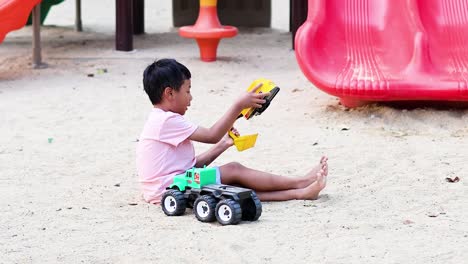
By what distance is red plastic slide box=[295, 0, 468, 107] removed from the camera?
19.7 ft

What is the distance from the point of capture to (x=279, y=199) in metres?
4.27

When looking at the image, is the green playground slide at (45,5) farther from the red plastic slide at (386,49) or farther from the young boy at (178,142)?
the young boy at (178,142)

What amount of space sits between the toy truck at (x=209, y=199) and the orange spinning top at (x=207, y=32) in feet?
13.2

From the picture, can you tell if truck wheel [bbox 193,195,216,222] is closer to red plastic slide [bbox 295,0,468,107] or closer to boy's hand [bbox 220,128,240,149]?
boy's hand [bbox 220,128,240,149]

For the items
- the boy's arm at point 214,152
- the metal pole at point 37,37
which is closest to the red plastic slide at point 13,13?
the metal pole at point 37,37

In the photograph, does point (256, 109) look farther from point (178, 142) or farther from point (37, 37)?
point (37, 37)

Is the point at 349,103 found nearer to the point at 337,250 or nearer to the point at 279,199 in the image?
the point at 279,199

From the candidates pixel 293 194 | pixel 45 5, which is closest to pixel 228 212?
pixel 293 194

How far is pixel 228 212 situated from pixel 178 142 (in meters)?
0.45

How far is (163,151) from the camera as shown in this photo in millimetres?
4141

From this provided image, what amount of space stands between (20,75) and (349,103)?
9.45ft

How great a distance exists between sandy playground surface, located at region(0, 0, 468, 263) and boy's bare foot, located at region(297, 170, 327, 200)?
1.5 inches

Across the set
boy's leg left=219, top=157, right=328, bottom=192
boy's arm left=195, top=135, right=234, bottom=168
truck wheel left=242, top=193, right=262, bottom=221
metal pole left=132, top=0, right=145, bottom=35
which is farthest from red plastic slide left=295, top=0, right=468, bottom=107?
metal pole left=132, top=0, right=145, bottom=35

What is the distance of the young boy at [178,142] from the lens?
160 inches
